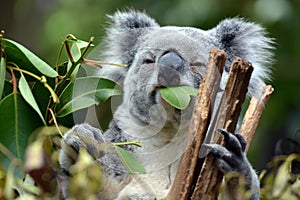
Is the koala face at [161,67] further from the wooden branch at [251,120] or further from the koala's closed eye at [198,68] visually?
the wooden branch at [251,120]

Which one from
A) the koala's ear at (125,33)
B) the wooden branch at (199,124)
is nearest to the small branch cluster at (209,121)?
the wooden branch at (199,124)

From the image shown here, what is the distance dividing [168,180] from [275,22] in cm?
466

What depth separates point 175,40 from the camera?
2555mm

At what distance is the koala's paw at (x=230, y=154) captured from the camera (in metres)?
1.83

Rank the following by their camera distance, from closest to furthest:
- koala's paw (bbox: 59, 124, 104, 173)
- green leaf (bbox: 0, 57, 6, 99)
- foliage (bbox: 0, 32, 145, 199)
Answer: foliage (bbox: 0, 32, 145, 199) < green leaf (bbox: 0, 57, 6, 99) < koala's paw (bbox: 59, 124, 104, 173)

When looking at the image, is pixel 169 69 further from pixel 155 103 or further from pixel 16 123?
pixel 16 123

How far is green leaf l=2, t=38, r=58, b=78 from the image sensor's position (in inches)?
71.3

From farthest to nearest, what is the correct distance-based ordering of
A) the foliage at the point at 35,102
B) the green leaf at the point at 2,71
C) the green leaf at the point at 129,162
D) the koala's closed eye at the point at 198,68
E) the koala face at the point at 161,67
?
the koala's closed eye at the point at 198,68 < the koala face at the point at 161,67 < the green leaf at the point at 129,162 < the green leaf at the point at 2,71 < the foliage at the point at 35,102

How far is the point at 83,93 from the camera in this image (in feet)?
6.47

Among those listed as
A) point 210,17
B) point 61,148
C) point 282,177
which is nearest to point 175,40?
point 61,148

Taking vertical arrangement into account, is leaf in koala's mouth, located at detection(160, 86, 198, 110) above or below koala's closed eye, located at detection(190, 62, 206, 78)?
below

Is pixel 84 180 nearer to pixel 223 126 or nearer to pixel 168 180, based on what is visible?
pixel 223 126

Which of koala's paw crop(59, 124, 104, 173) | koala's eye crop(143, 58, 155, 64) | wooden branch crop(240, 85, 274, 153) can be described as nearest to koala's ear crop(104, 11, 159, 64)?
koala's eye crop(143, 58, 155, 64)

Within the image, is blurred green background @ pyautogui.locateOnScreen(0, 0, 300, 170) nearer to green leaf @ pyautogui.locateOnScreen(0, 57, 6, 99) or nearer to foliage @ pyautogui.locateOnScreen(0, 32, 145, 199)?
foliage @ pyautogui.locateOnScreen(0, 32, 145, 199)
